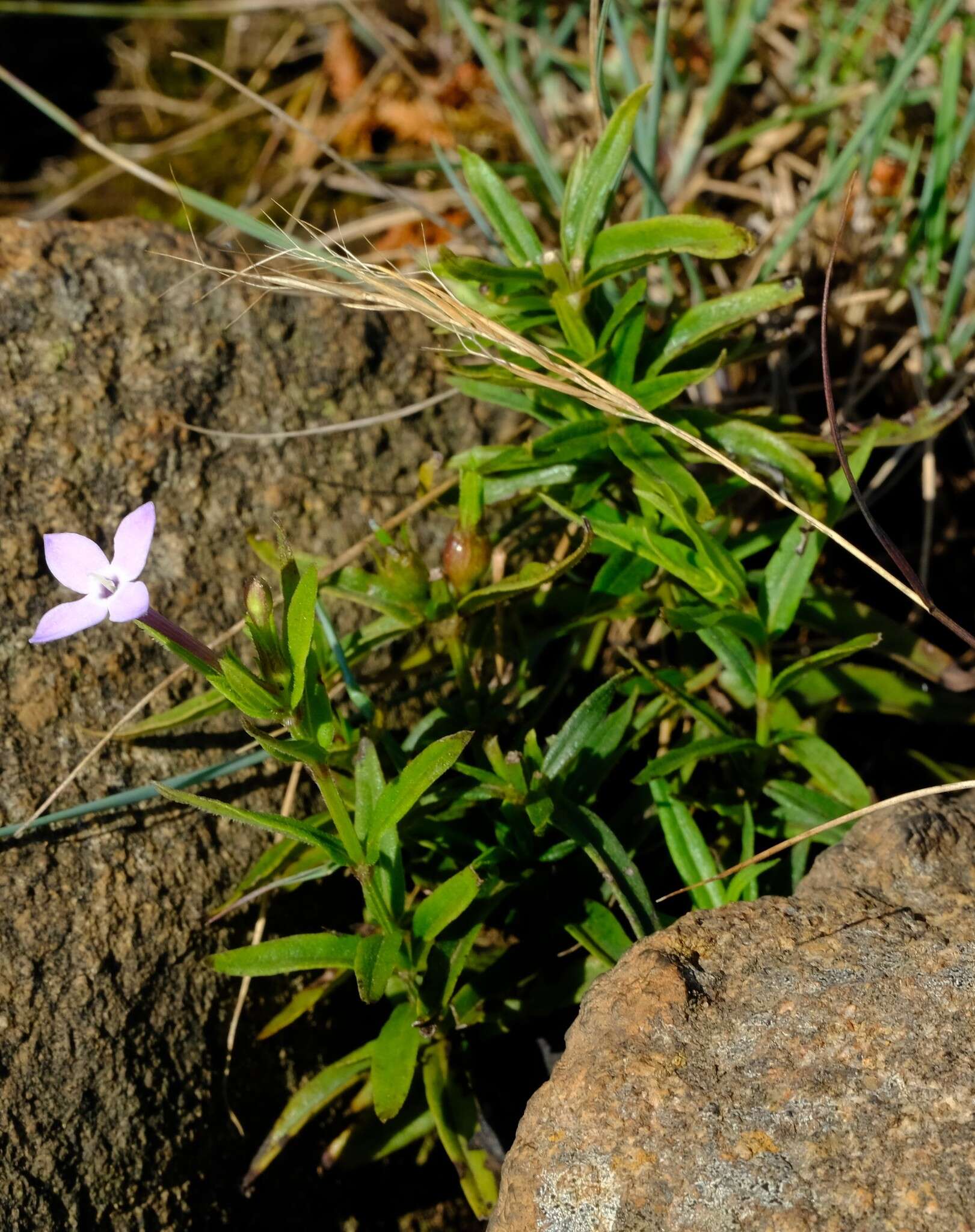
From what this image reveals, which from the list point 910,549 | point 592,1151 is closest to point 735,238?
point 910,549

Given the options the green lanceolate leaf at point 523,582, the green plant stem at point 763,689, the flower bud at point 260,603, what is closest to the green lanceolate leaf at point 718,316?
the green lanceolate leaf at point 523,582

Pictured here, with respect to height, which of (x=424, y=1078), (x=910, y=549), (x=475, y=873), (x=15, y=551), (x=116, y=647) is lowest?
(x=424, y=1078)

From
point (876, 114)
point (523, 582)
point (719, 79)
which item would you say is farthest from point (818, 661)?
point (719, 79)

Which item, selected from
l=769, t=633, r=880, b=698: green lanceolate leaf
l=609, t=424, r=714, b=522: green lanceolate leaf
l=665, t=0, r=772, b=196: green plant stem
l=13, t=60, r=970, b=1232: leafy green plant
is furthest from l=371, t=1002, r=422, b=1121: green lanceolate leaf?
l=665, t=0, r=772, b=196: green plant stem

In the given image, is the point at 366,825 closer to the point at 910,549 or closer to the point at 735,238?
the point at 735,238

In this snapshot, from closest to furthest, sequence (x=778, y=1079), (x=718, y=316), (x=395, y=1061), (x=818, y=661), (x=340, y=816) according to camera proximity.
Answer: (x=778, y=1079) < (x=340, y=816) < (x=395, y=1061) < (x=818, y=661) < (x=718, y=316)

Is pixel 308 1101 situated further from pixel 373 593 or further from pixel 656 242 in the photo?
pixel 656 242
